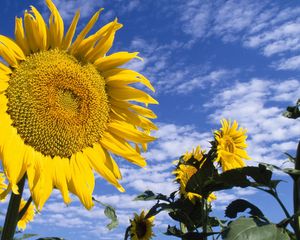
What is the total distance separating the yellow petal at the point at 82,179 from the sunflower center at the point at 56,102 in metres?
0.07

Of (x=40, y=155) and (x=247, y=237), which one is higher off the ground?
(x=40, y=155)

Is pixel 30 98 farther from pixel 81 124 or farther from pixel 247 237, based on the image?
pixel 247 237

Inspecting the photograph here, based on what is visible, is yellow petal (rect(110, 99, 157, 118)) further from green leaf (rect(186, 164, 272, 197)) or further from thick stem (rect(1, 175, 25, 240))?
thick stem (rect(1, 175, 25, 240))

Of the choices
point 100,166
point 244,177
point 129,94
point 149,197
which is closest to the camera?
point 244,177

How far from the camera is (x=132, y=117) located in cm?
367

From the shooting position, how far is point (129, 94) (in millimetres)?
3668

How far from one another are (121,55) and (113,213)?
4.48ft

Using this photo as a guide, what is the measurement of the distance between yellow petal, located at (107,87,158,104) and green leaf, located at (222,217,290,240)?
115 centimetres

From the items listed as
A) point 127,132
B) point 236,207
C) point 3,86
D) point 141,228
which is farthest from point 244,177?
point 141,228

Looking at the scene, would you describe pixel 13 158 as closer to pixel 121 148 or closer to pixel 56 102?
pixel 56 102

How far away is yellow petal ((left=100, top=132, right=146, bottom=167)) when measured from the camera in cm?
358

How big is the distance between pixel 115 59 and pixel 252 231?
1511 mm

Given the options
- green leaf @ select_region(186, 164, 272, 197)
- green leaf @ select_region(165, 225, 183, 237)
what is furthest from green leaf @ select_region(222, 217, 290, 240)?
green leaf @ select_region(165, 225, 183, 237)

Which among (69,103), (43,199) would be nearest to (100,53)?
(69,103)
